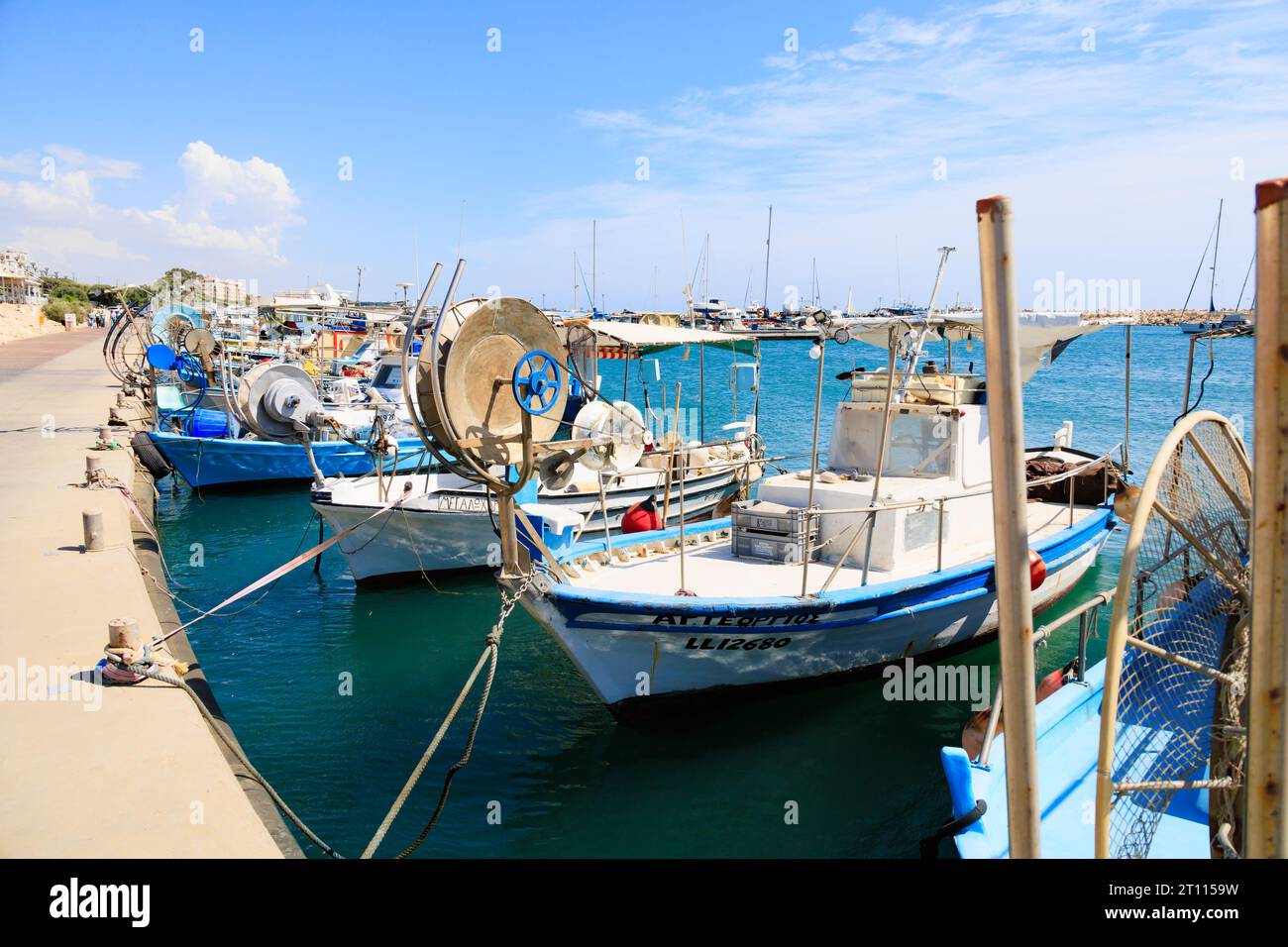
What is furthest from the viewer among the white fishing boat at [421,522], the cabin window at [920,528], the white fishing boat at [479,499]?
the white fishing boat at [421,522]

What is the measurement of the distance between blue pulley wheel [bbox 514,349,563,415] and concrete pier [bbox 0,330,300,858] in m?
3.68

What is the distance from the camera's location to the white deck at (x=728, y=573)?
400 inches

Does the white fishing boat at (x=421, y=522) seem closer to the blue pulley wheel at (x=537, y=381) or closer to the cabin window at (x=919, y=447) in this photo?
the cabin window at (x=919, y=447)

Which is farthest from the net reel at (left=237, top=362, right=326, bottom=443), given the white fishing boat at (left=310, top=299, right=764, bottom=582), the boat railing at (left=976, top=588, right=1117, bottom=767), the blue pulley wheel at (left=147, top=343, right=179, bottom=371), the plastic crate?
the boat railing at (left=976, top=588, right=1117, bottom=767)

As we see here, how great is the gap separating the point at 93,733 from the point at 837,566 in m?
6.99

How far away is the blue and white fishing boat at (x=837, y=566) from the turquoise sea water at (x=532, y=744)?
708 millimetres

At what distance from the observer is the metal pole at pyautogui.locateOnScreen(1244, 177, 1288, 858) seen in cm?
217

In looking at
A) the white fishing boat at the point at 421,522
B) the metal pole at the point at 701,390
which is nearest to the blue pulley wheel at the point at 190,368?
the white fishing boat at the point at 421,522

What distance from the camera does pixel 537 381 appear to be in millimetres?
7320

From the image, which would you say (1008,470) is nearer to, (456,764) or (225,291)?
(456,764)

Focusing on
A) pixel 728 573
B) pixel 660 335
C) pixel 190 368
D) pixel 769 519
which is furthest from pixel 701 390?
pixel 190 368

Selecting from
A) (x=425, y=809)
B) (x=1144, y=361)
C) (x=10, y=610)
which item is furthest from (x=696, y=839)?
(x=1144, y=361)

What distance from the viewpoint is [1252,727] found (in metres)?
2.34
